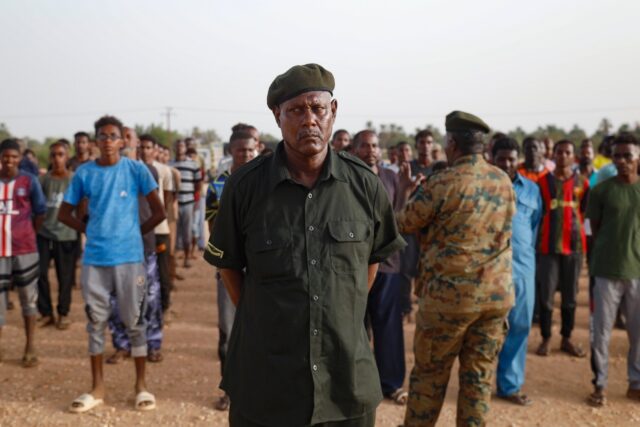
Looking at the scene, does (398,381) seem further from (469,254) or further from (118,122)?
(118,122)

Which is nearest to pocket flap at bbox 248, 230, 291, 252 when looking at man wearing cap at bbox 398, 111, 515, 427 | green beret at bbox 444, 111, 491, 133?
man wearing cap at bbox 398, 111, 515, 427

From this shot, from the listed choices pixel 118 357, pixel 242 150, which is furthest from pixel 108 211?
pixel 118 357

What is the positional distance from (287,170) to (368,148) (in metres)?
2.59

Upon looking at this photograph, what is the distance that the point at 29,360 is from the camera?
5363mm

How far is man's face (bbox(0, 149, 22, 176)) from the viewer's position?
5363mm

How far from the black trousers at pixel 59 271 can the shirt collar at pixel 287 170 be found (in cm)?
543

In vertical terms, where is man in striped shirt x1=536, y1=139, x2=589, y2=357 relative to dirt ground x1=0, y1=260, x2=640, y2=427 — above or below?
above

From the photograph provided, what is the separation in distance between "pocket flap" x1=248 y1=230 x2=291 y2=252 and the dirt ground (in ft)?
8.45

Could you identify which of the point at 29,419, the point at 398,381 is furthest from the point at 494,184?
the point at 29,419

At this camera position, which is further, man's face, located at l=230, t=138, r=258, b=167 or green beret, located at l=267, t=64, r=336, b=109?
man's face, located at l=230, t=138, r=258, b=167

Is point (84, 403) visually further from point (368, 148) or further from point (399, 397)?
point (368, 148)

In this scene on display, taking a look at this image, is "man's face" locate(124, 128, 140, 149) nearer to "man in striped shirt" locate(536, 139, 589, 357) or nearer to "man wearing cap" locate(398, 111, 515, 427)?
"man wearing cap" locate(398, 111, 515, 427)

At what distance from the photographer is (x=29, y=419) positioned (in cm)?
423

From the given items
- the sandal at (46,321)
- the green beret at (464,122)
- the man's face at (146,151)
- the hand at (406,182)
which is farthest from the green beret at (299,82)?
the sandal at (46,321)
